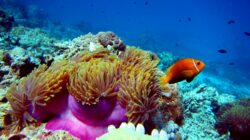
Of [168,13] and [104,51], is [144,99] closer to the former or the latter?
[104,51]

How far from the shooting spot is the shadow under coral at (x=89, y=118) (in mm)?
3033

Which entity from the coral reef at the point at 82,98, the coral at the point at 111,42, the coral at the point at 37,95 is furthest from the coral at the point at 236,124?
the coral at the point at 37,95

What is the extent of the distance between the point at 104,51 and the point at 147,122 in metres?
1.48

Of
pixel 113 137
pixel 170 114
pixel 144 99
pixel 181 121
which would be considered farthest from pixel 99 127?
pixel 181 121

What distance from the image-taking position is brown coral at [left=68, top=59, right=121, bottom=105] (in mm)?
2933

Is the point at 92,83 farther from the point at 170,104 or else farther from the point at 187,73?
the point at 170,104

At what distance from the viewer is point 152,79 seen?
3.41 m

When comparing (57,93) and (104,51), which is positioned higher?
(104,51)

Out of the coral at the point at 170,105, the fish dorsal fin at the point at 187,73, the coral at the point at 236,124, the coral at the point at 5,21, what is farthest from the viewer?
the coral at the point at 5,21

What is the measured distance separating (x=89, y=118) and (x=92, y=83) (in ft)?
1.61

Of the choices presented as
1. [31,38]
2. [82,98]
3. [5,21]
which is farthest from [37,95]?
[5,21]

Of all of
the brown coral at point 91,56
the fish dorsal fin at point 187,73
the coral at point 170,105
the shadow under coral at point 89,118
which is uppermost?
the brown coral at point 91,56

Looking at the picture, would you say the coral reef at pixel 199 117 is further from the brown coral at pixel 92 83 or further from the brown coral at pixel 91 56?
the brown coral at pixel 92 83

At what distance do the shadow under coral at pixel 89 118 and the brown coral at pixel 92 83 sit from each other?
0.11 m
